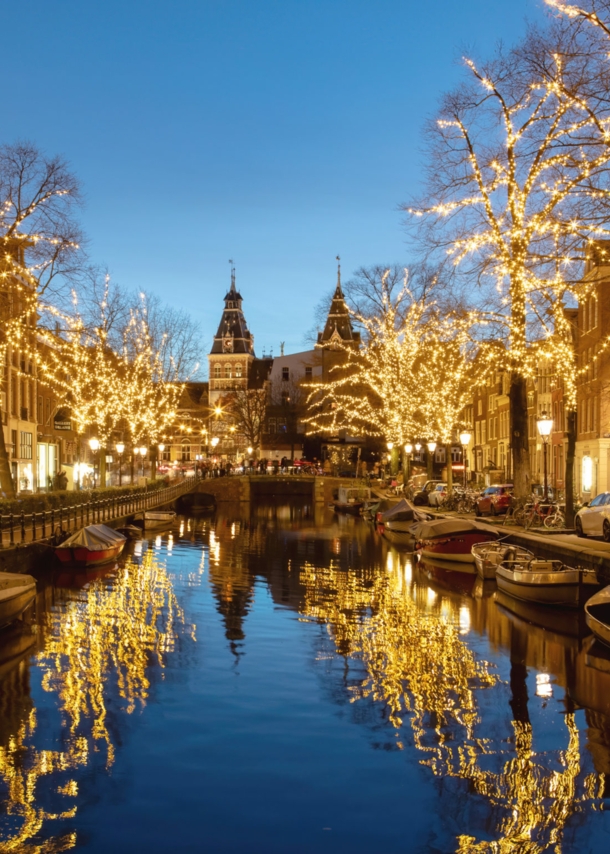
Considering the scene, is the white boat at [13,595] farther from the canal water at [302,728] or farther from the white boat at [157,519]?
the white boat at [157,519]

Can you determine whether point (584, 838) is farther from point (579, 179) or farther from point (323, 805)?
point (579, 179)

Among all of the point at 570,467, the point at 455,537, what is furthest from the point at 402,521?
the point at 570,467

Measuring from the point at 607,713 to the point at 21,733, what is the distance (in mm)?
8352

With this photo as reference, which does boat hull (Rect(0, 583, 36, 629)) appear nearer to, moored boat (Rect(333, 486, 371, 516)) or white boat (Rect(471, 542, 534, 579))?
white boat (Rect(471, 542, 534, 579))

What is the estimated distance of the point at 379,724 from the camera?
1265 centimetres

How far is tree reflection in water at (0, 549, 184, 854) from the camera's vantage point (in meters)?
9.52

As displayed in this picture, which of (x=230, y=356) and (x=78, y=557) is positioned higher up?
(x=230, y=356)

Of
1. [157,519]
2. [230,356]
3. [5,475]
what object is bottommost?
[157,519]

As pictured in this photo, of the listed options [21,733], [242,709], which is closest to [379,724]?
[242,709]

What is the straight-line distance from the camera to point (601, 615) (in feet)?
57.3

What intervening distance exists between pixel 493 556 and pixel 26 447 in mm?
39077

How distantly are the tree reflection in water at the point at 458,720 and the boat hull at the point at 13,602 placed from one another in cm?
658

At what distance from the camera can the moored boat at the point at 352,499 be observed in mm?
64500

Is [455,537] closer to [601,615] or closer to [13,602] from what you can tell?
[601,615]
